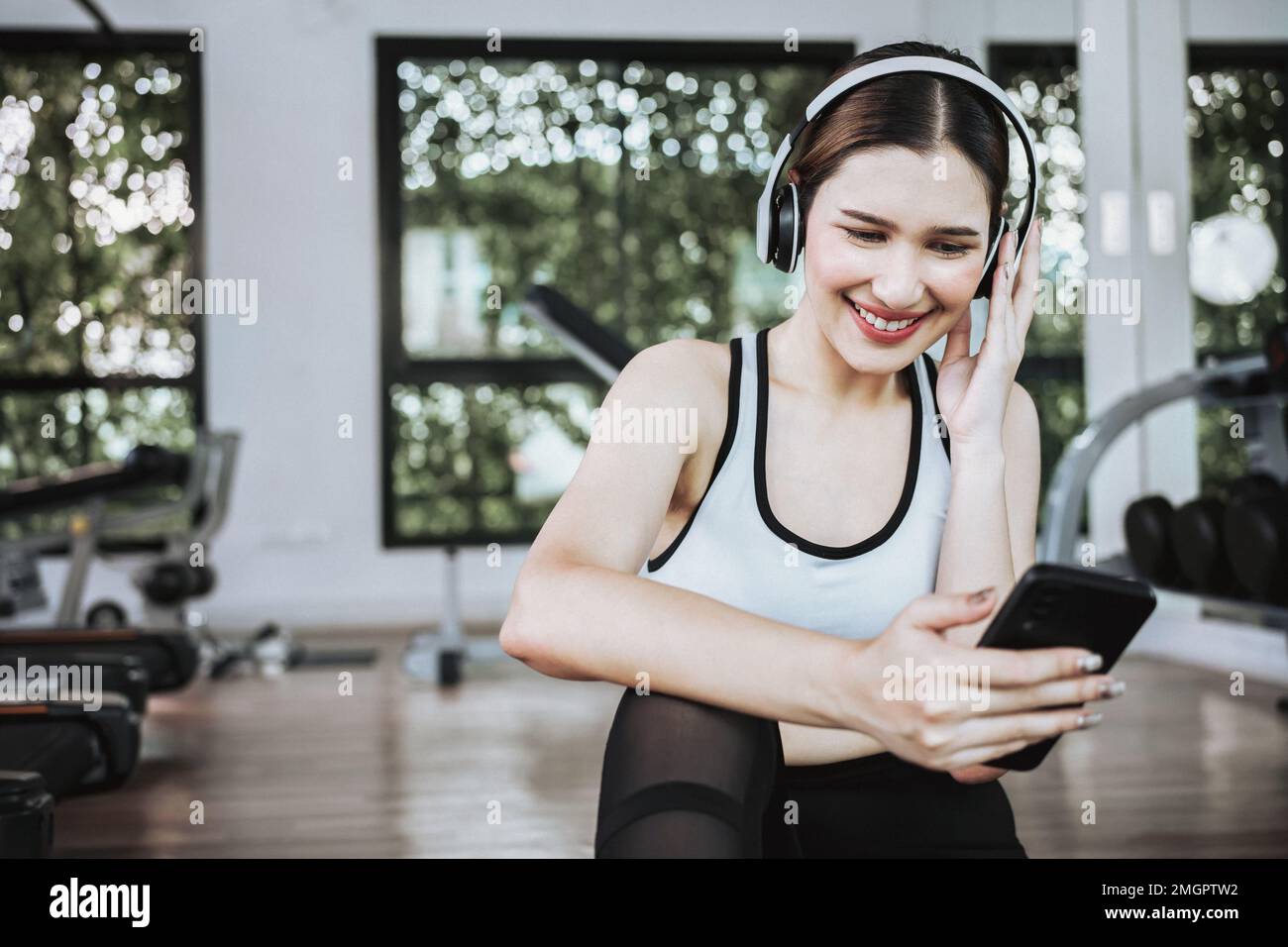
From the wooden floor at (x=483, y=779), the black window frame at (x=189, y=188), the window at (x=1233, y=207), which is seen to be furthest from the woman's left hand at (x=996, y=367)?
the black window frame at (x=189, y=188)

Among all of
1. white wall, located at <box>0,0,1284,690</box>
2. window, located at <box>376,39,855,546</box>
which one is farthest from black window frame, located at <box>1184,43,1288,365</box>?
window, located at <box>376,39,855,546</box>

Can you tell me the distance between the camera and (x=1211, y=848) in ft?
5.57

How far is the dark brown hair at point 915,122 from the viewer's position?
71 centimetres

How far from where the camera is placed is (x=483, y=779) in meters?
2.26

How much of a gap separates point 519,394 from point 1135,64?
8.81 ft

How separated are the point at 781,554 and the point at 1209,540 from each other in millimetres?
2075

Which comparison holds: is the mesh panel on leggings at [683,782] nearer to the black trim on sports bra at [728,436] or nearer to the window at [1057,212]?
the black trim on sports bra at [728,436]

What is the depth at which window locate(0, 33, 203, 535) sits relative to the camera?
4652 millimetres

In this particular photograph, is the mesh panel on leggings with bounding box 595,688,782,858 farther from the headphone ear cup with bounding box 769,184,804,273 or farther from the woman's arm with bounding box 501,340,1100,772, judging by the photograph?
the headphone ear cup with bounding box 769,184,804,273

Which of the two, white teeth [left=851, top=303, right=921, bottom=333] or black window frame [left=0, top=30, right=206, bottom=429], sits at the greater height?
black window frame [left=0, top=30, right=206, bottom=429]

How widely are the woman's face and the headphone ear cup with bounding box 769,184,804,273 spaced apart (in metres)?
0.05

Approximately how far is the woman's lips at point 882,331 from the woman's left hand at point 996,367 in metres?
0.05
